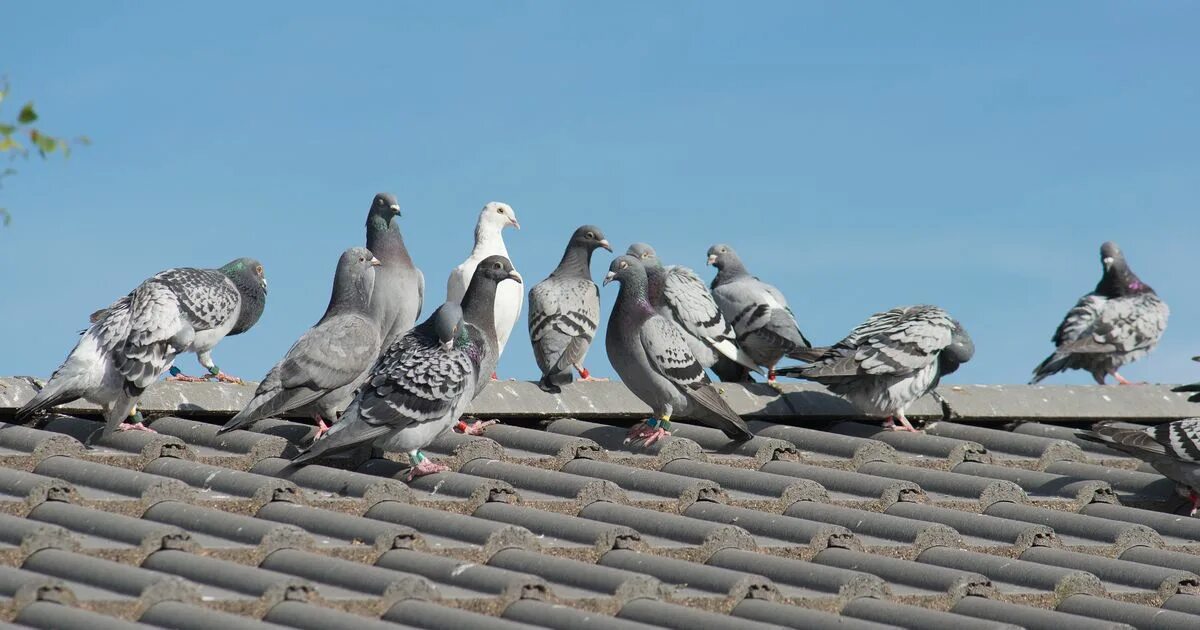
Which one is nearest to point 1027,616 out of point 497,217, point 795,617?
point 795,617

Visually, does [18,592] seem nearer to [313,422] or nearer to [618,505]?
[618,505]

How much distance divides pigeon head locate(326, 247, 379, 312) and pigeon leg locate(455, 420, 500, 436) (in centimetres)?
105

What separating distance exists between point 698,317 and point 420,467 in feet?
13.2

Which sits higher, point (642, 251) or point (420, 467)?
point (642, 251)

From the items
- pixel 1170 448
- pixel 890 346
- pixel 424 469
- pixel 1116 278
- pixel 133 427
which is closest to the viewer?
pixel 424 469

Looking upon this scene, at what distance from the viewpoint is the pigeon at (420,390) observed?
Result: 6496 millimetres

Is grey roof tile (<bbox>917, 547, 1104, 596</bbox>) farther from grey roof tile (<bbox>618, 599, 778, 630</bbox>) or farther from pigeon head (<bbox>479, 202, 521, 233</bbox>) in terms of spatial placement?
pigeon head (<bbox>479, 202, 521, 233</bbox>)

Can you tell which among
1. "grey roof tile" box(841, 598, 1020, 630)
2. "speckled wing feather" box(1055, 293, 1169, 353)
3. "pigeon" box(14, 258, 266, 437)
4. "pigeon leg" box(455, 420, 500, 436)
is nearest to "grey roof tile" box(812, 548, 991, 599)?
"grey roof tile" box(841, 598, 1020, 630)

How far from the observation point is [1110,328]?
12.8 meters

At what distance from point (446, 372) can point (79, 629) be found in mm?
2699

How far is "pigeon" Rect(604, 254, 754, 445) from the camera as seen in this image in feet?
24.7

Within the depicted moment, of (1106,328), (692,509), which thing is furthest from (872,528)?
→ (1106,328)

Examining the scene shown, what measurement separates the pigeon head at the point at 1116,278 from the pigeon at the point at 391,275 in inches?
258

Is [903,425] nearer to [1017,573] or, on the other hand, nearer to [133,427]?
[1017,573]
